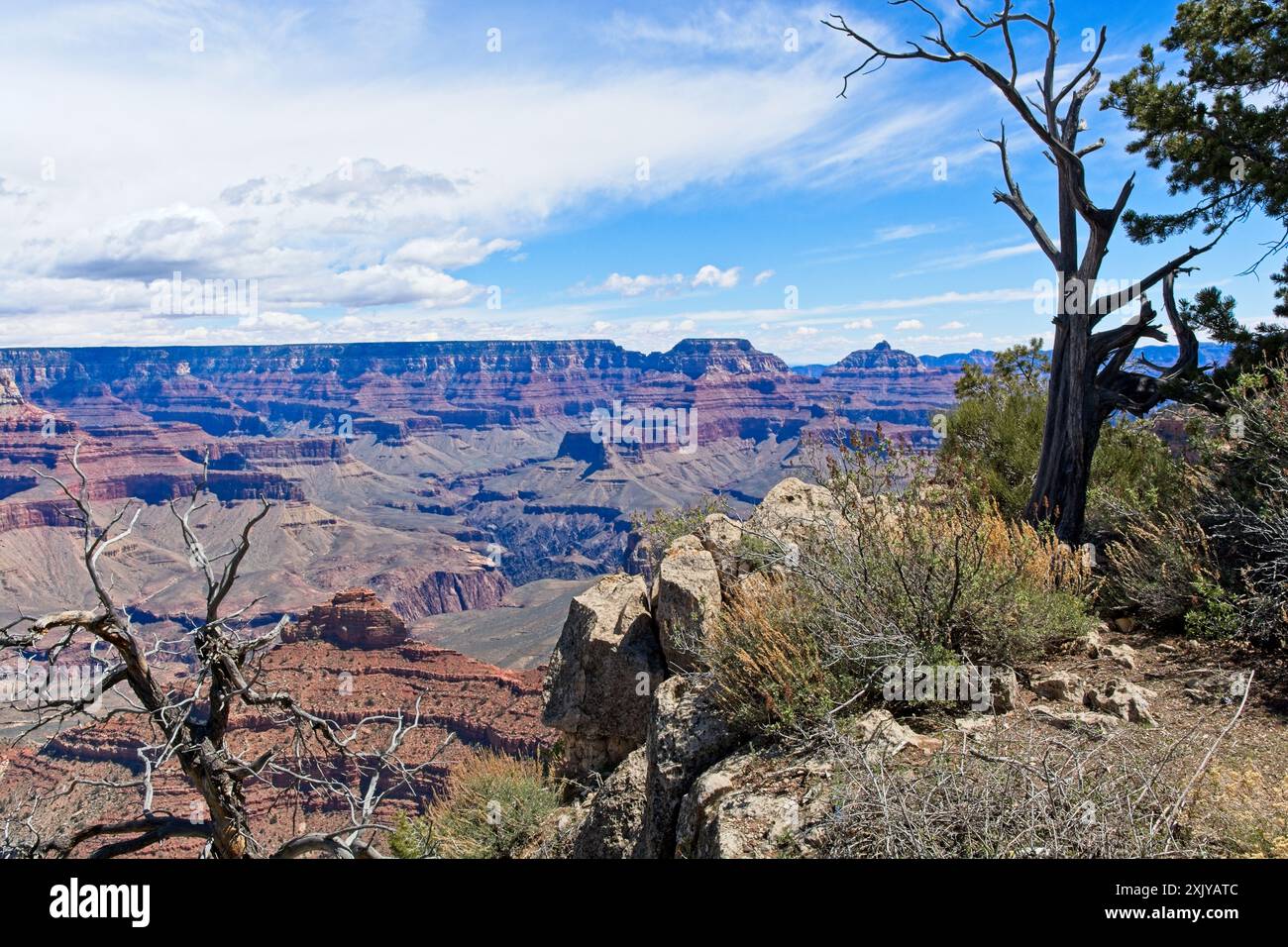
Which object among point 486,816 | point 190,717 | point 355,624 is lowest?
point 355,624

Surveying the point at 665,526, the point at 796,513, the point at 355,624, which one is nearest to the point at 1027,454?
the point at 796,513

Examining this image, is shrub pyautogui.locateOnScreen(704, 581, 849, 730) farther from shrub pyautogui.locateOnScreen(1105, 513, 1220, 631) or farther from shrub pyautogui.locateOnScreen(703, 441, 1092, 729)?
shrub pyautogui.locateOnScreen(1105, 513, 1220, 631)

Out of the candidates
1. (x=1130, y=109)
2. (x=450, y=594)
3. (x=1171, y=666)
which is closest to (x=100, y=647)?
(x=1171, y=666)

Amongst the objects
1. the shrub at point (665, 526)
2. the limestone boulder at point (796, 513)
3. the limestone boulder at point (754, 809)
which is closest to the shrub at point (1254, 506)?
the limestone boulder at point (796, 513)

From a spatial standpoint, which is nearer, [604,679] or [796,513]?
[796,513]

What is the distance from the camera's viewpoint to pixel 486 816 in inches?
348

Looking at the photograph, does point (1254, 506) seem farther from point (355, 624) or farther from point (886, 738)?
point (355, 624)

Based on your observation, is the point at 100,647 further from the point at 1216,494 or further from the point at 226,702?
the point at 1216,494

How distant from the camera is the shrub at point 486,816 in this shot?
852 cm

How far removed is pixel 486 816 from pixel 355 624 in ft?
210

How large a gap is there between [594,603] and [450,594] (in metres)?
176

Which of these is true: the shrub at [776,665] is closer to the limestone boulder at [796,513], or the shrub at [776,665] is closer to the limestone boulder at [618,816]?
the limestone boulder at [796,513]
